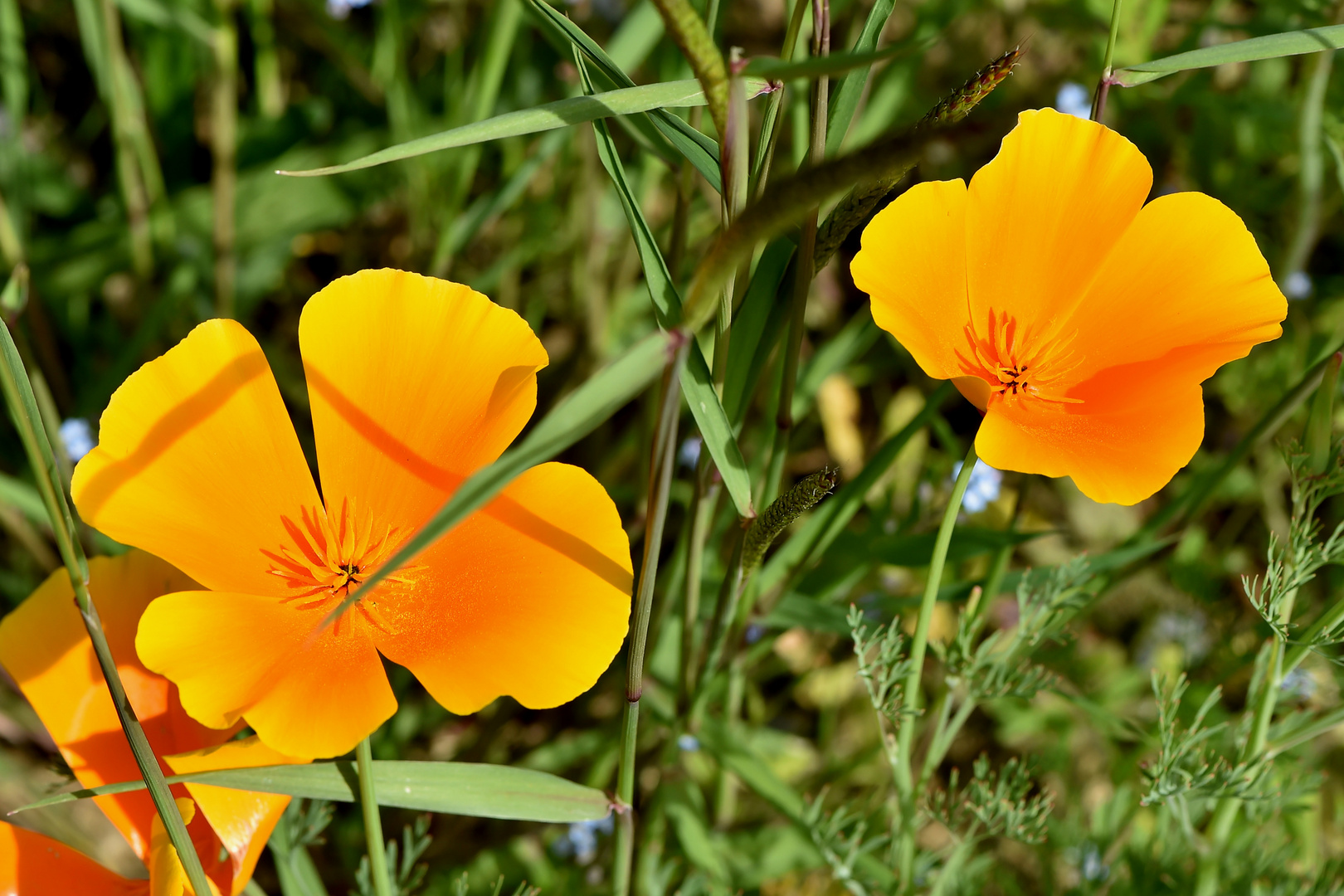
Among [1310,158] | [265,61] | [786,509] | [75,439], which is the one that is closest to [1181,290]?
[786,509]

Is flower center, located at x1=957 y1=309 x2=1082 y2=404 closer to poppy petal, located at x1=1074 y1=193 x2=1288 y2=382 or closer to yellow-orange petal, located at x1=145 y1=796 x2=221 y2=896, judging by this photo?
poppy petal, located at x1=1074 y1=193 x2=1288 y2=382

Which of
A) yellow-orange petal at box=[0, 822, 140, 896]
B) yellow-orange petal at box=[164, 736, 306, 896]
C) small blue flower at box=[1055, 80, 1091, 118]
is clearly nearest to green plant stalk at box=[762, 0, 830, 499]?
yellow-orange petal at box=[164, 736, 306, 896]

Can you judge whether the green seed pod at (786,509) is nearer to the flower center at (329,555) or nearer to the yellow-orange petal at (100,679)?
the flower center at (329,555)

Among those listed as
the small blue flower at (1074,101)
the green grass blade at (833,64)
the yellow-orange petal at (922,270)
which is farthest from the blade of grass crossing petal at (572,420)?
the small blue flower at (1074,101)

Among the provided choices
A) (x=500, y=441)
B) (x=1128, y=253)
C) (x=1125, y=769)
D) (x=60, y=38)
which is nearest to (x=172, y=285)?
(x=60, y=38)

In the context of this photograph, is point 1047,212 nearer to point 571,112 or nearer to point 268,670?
point 571,112
